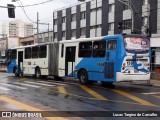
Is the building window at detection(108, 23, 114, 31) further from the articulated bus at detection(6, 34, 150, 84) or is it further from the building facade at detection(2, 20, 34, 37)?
the building facade at detection(2, 20, 34, 37)

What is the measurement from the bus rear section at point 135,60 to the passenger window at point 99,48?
1583 mm

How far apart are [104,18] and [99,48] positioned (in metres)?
31.1

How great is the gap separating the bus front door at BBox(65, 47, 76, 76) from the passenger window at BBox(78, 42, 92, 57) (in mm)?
826

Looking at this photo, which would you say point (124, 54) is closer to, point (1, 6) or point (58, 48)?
point (58, 48)

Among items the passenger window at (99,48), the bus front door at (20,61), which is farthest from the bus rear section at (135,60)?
the bus front door at (20,61)

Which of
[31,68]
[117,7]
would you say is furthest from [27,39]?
[31,68]

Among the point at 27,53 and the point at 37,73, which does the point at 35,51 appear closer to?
the point at 27,53

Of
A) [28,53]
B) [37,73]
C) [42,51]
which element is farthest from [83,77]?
[28,53]

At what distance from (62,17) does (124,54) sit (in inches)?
1785

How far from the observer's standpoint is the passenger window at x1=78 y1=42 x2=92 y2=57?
1964 cm

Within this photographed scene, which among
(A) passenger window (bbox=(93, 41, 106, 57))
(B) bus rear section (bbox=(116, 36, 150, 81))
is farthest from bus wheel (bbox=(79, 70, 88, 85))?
(B) bus rear section (bbox=(116, 36, 150, 81))

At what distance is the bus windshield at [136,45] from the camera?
57.0 feet

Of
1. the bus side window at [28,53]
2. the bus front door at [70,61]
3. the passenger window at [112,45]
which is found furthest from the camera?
the bus side window at [28,53]

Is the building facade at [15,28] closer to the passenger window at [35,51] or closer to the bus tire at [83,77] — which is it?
the passenger window at [35,51]
